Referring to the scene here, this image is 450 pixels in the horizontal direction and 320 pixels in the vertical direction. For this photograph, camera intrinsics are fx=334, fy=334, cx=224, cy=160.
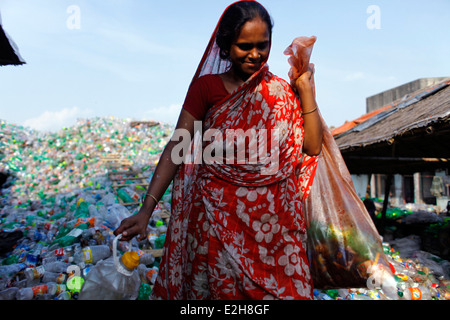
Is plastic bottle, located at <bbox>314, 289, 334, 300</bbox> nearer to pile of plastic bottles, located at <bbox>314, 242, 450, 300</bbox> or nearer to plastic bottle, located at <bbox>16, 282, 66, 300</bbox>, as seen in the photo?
pile of plastic bottles, located at <bbox>314, 242, 450, 300</bbox>

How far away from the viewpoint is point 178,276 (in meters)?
1.55

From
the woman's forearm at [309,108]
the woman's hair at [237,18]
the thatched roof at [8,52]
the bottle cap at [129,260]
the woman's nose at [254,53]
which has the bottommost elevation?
the bottle cap at [129,260]

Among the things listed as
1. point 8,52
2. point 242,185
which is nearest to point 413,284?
point 242,185

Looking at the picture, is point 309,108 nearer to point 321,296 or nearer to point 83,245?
point 321,296

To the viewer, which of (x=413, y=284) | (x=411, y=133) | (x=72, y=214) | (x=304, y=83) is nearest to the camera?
(x=304, y=83)

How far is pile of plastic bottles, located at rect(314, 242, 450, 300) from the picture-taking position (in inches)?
133

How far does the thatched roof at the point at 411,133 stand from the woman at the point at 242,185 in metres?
3.00

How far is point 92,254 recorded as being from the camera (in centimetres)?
345

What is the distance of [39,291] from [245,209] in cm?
227

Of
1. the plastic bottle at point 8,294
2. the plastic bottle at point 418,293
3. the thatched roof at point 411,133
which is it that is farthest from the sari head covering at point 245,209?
the thatched roof at point 411,133

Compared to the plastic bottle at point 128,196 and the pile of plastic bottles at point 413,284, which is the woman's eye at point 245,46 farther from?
the plastic bottle at point 128,196

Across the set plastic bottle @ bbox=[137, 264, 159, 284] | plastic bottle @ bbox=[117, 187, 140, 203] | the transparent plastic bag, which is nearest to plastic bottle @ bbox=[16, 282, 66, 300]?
plastic bottle @ bbox=[137, 264, 159, 284]

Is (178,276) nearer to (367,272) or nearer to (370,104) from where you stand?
(367,272)

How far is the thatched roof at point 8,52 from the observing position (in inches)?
117
